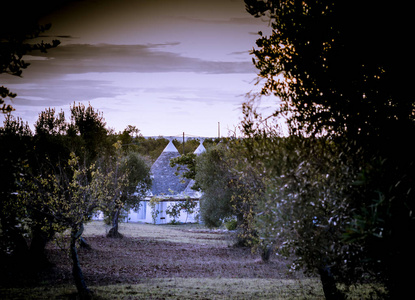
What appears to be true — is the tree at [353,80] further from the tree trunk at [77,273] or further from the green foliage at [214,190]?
the green foliage at [214,190]

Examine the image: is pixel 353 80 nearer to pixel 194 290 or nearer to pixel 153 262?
pixel 194 290

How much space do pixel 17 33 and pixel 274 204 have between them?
739 centimetres

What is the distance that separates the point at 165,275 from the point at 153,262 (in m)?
4.69

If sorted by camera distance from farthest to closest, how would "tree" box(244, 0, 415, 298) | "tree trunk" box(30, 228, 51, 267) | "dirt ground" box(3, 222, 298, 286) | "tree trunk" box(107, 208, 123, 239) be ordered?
1. "tree trunk" box(107, 208, 123, 239)
2. "tree trunk" box(30, 228, 51, 267)
3. "dirt ground" box(3, 222, 298, 286)
4. "tree" box(244, 0, 415, 298)

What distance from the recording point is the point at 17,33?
8.40 m

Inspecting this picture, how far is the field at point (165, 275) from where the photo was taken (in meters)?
15.9

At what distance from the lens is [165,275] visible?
22.0 m

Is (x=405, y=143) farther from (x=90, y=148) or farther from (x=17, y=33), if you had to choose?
(x=90, y=148)

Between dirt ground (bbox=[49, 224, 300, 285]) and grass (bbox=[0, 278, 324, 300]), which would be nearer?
grass (bbox=[0, 278, 324, 300])

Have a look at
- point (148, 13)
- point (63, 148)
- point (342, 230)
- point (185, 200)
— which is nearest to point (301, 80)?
point (342, 230)

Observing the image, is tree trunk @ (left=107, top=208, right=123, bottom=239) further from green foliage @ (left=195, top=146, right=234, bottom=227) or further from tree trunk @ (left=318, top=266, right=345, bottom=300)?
tree trunk @ (left=318, top=266, right=345, bottom=300)

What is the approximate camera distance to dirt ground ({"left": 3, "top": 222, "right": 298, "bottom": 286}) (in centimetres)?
2066

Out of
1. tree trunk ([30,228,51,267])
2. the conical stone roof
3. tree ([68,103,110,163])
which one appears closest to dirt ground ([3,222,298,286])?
tree trunk ([30,228,51,267])

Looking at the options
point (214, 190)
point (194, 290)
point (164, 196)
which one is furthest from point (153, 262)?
point (164, 196)
